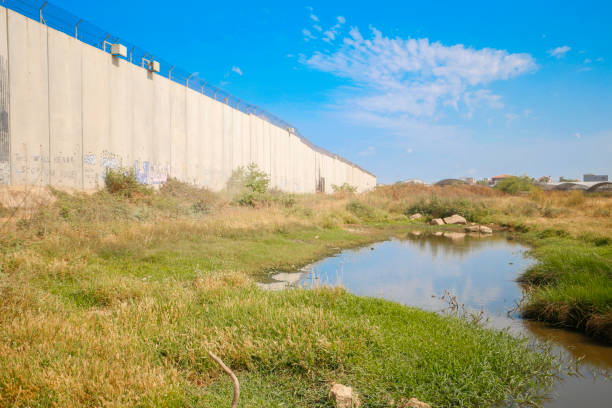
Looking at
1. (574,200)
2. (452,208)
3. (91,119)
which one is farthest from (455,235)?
(91,119)

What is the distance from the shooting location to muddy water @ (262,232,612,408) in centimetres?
436

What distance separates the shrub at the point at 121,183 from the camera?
1570 cm

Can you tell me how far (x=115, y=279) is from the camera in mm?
6230

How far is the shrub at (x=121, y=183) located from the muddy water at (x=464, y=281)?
32.3 ft

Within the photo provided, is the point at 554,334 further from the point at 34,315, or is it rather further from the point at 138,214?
the point at 138,214

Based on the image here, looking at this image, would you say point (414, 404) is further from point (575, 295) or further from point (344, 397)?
point (575, 295)

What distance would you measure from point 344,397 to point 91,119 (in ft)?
52.7

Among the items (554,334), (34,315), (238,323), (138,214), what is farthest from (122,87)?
(554,334)

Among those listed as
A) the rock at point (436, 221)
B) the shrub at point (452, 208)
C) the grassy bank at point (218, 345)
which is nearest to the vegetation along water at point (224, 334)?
the grassy bank at point (218, 345)

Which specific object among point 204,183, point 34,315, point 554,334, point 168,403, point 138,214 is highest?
point 204,183

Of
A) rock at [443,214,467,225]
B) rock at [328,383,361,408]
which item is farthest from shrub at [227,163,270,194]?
rock at [328,383,361,408]

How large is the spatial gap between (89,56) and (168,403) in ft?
54.7

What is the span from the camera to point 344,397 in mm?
3250

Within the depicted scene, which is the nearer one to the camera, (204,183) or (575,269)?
(575,269)
